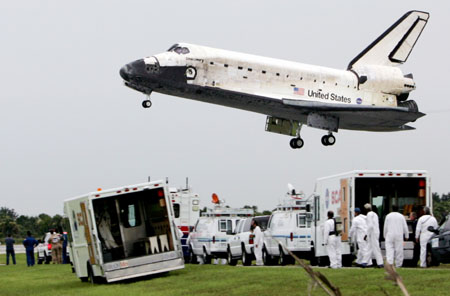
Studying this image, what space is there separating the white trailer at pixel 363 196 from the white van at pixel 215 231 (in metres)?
5.24

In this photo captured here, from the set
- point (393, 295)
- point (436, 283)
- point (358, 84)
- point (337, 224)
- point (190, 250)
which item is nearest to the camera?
point (393, 295)

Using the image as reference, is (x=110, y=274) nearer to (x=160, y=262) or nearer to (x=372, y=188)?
(x=160, y=262)

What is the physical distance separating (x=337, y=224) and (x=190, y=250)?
9.96 m

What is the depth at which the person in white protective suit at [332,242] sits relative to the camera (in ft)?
70.0

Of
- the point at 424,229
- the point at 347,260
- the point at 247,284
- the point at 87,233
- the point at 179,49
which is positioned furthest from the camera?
the point at 179,49

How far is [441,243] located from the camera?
19.3 metres

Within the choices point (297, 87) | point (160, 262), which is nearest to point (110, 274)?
point (160, 262)

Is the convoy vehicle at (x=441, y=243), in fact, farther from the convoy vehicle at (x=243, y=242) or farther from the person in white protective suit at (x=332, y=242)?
the convoy vehicle at (x=243, y=242)

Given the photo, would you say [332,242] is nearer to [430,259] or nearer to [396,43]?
[430,259]

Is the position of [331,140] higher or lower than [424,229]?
higher

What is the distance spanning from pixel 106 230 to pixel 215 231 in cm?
819

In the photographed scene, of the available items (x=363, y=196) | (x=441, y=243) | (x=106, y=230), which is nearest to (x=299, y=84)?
(x=363, y=196)

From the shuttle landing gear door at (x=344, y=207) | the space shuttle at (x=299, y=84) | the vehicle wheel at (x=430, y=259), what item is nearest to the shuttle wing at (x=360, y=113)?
the space shuttle at (x=299, y=84)

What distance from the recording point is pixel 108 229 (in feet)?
69.3
